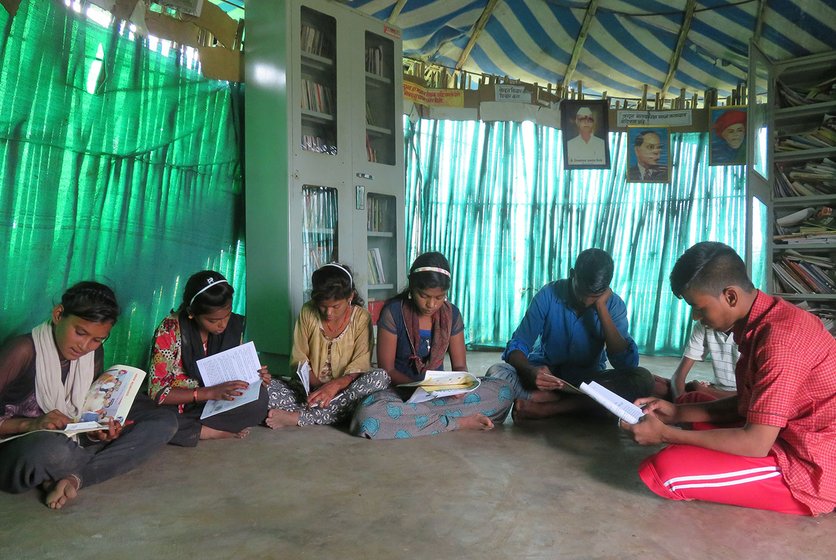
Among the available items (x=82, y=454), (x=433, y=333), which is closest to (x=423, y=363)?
(x=433, y=333)

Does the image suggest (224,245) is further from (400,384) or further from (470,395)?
(470,395)

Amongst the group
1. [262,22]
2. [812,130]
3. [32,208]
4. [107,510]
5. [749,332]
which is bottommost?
[107,510]

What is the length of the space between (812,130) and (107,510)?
17.0ft

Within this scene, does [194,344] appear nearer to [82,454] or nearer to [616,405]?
[82,454]

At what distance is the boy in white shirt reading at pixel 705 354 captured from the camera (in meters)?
→ 3.36

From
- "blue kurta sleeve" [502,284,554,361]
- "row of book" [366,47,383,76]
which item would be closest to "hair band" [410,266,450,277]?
"blue kurta sleeve" [502,284,554,361]

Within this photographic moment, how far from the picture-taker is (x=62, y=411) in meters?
2.29

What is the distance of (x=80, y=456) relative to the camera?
2.15m

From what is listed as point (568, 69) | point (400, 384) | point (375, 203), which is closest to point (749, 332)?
point (400, 384)

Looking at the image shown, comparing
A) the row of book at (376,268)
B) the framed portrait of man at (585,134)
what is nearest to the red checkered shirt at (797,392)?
the row of book at (376,268)

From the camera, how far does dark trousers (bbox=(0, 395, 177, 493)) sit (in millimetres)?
2031

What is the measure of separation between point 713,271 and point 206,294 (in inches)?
78.3

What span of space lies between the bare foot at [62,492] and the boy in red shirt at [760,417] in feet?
6.17

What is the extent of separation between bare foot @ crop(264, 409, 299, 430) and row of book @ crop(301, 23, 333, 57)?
2421mm
